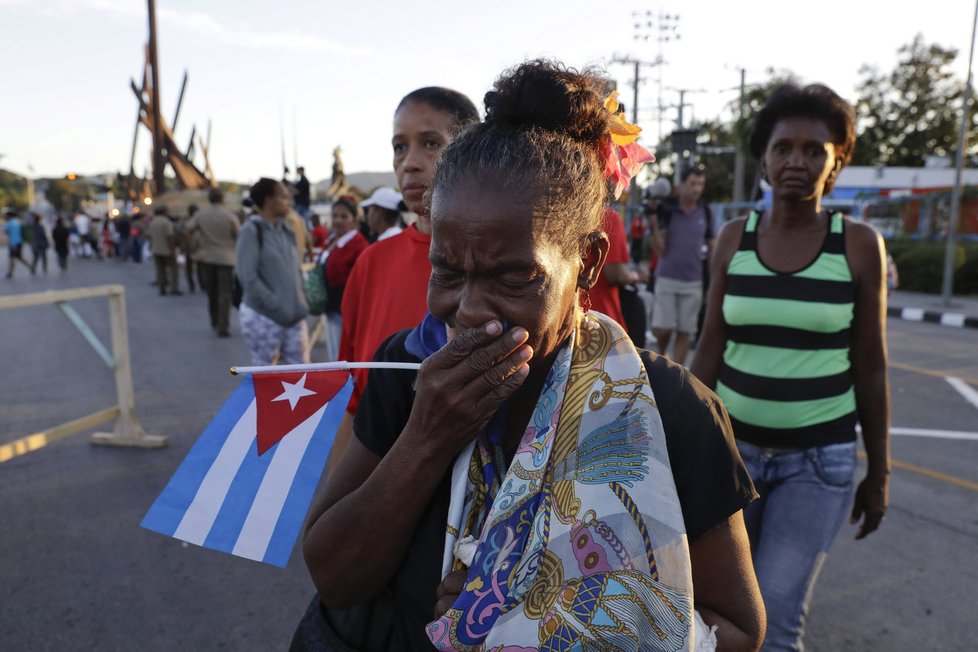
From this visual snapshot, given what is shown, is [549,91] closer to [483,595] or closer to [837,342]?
[483,595]

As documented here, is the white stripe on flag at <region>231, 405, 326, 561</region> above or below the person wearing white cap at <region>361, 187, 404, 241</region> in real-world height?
below

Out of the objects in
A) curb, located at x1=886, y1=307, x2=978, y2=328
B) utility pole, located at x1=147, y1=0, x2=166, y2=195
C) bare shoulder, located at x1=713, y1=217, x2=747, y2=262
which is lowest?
curb, located at x1=886, y1=307, x2=978, y2=328

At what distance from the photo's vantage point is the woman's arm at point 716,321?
9.27 feet

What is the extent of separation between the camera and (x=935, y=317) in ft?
44.4

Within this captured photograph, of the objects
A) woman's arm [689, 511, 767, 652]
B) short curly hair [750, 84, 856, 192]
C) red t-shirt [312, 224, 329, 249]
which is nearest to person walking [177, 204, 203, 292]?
red t-shirt [312, 224, 329, 249]

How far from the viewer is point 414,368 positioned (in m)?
1.41

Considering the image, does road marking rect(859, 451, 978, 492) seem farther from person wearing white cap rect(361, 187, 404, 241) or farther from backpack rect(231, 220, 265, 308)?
backpack rect(231, 220, 265, 308)

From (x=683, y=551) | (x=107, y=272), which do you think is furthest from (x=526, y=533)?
(x=107, y=272)

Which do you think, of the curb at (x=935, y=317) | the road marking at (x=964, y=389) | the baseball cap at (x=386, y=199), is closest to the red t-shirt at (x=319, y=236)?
the baseball cap at (x=386, y=199)

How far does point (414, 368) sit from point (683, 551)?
1.87ft

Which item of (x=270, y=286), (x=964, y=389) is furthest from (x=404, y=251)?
(x=964, y=389)

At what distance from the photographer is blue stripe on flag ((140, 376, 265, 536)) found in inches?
61.4

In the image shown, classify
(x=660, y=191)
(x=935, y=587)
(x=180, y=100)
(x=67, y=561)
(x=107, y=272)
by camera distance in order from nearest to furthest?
(x=935, y=587) → (x=67, y=561) → (x=660, y=191) → (x=107, y=272) → (x=180, y=100)

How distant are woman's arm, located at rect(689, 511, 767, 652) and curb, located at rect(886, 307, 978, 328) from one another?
13175 mm
